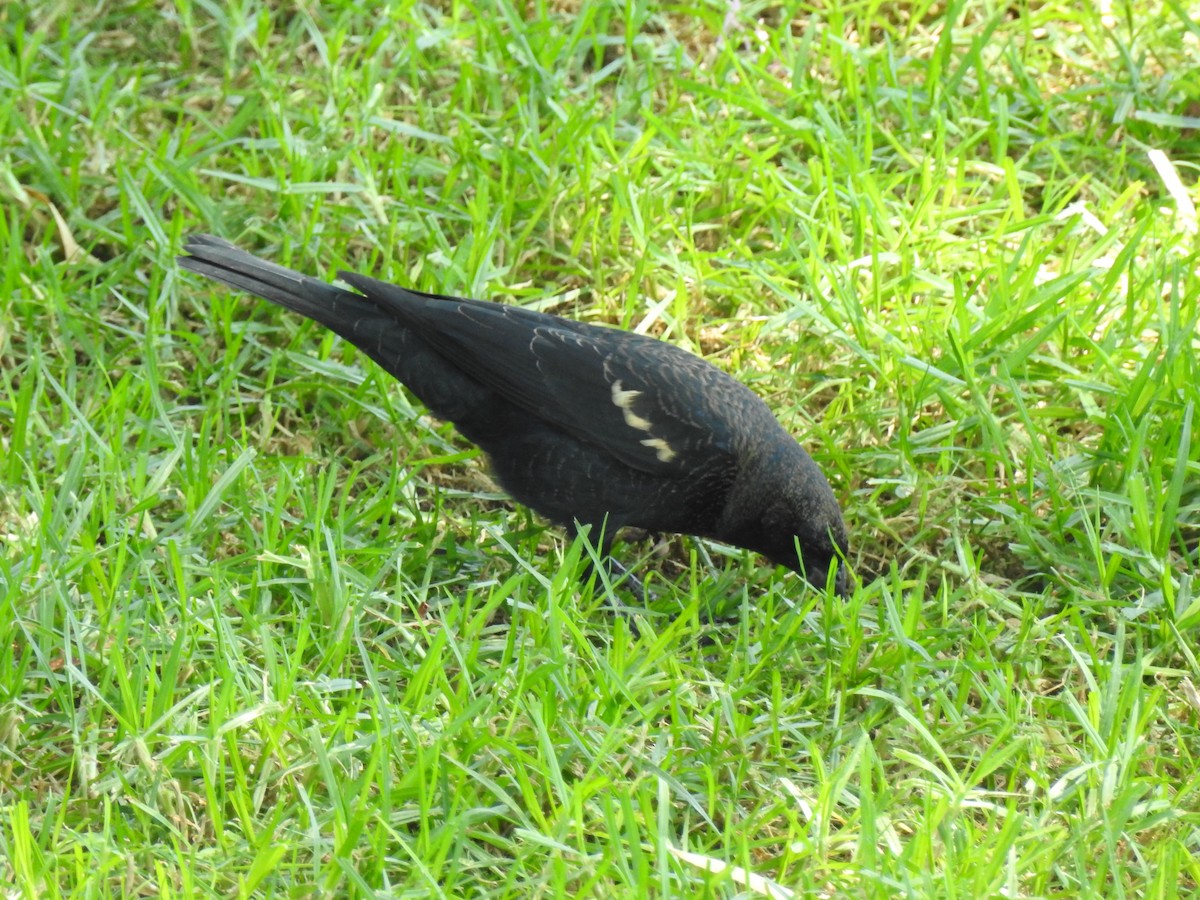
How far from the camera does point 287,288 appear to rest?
4.60m

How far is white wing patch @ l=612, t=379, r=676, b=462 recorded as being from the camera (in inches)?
170

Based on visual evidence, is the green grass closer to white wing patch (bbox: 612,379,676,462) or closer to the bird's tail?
the bird's tail

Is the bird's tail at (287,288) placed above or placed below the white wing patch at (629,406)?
below

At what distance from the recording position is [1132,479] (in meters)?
4.06

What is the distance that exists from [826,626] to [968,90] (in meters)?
2.95

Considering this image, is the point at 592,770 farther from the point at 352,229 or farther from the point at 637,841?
the point at 352,229

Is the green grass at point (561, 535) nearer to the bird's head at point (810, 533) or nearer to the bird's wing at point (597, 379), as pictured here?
the bird's head at point (810, 533)

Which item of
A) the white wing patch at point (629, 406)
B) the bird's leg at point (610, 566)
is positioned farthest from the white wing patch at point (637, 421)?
the bird's leg at point (610, 566)

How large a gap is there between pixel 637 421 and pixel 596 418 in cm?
13

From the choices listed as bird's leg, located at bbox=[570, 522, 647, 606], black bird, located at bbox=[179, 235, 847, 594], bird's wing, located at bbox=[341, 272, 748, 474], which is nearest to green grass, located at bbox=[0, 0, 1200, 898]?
bird's leg, located at bbox=[570, 522, 647, 606]

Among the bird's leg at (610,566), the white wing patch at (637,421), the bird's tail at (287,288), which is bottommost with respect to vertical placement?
the bird's leg at (610,566)

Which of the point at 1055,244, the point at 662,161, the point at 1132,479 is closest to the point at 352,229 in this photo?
the point at 662,161

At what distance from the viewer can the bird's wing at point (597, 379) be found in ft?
14.2

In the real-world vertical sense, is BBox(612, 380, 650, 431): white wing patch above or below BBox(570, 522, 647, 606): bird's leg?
above
